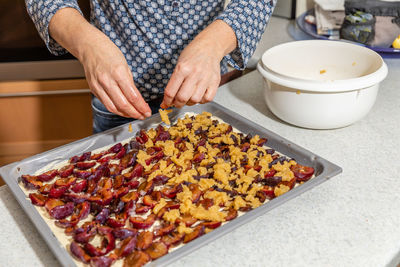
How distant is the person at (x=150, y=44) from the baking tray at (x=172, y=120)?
0.09 m

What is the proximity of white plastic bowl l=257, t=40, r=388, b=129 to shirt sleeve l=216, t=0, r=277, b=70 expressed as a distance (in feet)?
0.16

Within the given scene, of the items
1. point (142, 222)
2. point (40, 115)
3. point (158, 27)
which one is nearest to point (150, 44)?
point (158, 27)

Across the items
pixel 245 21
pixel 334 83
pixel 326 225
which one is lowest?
pixel 326 225

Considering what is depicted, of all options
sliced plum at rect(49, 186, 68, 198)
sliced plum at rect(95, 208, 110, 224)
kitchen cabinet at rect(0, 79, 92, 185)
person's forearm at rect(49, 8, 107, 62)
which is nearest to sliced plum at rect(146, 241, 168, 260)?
sliced plum at rect(95, 208, 110, 224)

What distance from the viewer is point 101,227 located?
648 mm

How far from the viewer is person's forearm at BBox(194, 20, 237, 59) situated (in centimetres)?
84

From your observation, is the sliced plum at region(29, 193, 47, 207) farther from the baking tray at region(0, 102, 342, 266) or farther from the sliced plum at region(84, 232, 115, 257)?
the sliced plum at region(84, 232, 115, 257)

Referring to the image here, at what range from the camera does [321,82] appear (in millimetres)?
867

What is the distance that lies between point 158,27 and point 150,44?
46mm

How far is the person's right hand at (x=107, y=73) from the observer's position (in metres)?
0.75

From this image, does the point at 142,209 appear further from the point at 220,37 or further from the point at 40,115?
the point at 40,115

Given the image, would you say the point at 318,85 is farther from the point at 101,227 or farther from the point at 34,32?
the point at 34,32

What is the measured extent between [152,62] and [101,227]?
53 centimetres

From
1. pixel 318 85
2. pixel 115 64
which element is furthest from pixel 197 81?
pixel 318 85
